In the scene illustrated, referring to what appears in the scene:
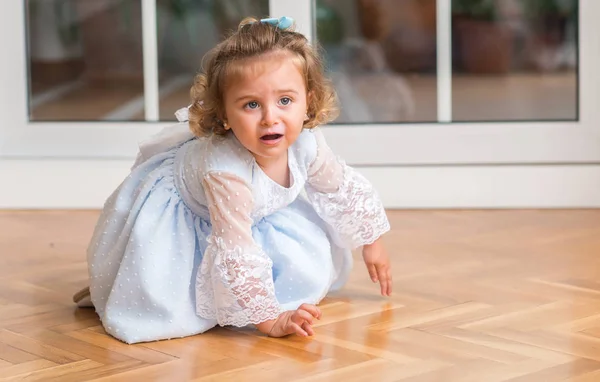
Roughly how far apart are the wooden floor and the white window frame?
350 mm

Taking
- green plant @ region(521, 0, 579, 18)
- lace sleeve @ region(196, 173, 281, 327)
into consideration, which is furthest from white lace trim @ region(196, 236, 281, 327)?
green plant @ region(521, 0, 579, 18)

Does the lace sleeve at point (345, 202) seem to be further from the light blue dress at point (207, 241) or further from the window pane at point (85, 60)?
the window pane at point (85, 60)

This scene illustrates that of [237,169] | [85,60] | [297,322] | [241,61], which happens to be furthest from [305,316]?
[85,60]

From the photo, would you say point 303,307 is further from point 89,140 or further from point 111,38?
point 111,38

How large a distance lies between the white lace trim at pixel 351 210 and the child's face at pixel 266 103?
0.19m

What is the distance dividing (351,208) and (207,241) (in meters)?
0.26

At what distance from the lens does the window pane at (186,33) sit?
2670 millimetres

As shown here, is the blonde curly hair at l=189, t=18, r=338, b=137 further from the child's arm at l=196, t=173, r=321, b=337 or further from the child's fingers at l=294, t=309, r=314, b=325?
the child's fingers at l=294, t=309, r=314, b=325

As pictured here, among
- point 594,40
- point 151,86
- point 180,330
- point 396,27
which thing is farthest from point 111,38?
point 180,330

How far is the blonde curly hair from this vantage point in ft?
4.91

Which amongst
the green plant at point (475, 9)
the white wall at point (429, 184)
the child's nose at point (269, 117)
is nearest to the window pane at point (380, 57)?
the green plant at point (475, 9)

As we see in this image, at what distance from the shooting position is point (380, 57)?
2805 mm

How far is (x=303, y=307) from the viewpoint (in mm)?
1474

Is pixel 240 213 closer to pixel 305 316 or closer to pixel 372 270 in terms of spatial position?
pixel 305 316
